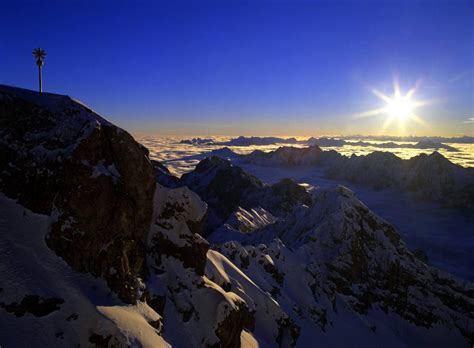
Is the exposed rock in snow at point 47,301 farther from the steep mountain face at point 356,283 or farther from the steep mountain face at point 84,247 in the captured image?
the steep mountain face at point 356,283

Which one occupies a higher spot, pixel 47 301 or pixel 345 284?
pixel 47 301

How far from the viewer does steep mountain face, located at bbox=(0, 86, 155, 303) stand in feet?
67.8

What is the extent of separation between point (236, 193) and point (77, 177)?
120 m

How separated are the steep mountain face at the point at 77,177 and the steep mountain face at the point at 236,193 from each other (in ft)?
280

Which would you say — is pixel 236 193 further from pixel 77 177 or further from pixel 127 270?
pixel 77 177

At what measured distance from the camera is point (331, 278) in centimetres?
5750

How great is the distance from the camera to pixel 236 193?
5536 inches

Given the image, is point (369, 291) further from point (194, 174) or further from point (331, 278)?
point (194, 174)

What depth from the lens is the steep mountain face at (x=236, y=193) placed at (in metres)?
126

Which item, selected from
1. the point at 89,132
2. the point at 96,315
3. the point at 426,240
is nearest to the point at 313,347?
the point at 96,315

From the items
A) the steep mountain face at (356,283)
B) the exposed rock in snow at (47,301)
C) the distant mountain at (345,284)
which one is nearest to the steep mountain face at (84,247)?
the exposed rock in snow at (47,301)

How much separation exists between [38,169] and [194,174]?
153 m

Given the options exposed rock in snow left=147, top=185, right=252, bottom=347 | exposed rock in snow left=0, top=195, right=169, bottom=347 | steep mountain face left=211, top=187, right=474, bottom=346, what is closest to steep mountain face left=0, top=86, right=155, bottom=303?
exposed rock in snow left=0, top=195, right=169, bottom=347

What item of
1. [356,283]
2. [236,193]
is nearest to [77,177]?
[356,283]
